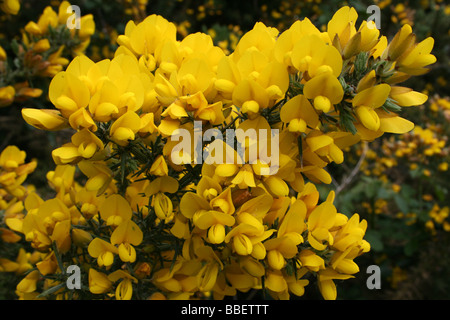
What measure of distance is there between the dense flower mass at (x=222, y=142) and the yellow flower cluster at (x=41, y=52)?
945 mm

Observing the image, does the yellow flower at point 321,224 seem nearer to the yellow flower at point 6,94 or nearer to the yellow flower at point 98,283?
the yellow flower at point 98,283

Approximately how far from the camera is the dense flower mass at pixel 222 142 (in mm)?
904

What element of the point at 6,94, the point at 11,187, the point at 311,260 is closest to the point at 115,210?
the point at 311,260

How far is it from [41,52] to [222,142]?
59.9 inches

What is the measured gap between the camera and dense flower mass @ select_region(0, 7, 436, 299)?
35.6 inches

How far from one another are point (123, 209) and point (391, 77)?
776mm

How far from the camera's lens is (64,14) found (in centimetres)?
209

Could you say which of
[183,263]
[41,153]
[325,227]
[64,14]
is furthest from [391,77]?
[41,153]

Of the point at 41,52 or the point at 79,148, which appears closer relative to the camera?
the point at 79,148

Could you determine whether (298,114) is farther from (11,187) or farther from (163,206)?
(11,187)

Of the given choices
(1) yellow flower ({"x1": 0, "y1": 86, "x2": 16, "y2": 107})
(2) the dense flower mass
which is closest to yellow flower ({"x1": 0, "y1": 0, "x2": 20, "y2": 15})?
(1) yellow flower ({"x1": 0, "y1": 86, "x2": 16, "y2": 107})

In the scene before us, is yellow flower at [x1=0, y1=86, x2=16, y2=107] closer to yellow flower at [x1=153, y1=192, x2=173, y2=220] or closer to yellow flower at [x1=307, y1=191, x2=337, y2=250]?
yellow flower at [x1=153, y1=192, x2=173, y2=220]

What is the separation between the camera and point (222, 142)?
0.91 metres

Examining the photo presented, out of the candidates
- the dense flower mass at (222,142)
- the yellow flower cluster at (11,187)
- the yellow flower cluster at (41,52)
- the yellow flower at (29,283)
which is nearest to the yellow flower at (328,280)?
the dense flower mass at (222,142)
